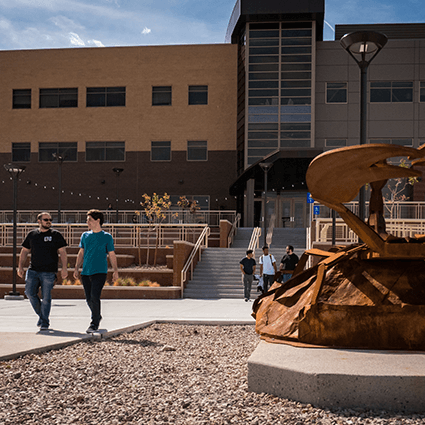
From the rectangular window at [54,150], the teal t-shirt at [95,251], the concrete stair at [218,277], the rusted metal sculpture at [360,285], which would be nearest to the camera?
the rusted metal sculpture at [360,285]

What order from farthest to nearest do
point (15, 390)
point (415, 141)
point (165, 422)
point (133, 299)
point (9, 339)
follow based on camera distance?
1. point (415, 141)
2. point (133, 299)
3. point (9, 339)
4. point (15, 390)
5. point (165, 422)

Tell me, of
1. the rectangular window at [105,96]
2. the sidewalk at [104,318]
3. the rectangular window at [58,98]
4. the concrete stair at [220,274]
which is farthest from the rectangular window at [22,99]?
the sidewalk at [104,318]

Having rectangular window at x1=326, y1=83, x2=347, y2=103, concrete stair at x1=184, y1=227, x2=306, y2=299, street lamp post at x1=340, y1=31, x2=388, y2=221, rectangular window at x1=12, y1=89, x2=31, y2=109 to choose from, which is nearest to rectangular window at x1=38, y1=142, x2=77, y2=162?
rectangular window at x1=12, y1=89, x2=31, y2=109

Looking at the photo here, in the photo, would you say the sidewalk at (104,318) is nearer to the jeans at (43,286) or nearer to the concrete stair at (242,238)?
the jeans at (43,286)

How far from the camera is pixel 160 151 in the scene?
3659cm

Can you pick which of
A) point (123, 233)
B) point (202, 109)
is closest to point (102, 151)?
point (202, 109)

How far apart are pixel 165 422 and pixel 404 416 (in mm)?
1685

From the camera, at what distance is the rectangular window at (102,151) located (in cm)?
3694

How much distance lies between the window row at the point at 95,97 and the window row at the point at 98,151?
9.85ft

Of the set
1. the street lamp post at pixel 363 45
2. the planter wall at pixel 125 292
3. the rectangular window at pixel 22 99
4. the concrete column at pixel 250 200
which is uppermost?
the rectangular window at pixel 22 99

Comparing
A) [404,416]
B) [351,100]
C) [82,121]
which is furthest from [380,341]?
[82,121]

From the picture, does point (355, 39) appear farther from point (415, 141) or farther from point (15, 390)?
point (415, 141)

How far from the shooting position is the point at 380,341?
13.8 ft

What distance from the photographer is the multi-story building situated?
33906mm
